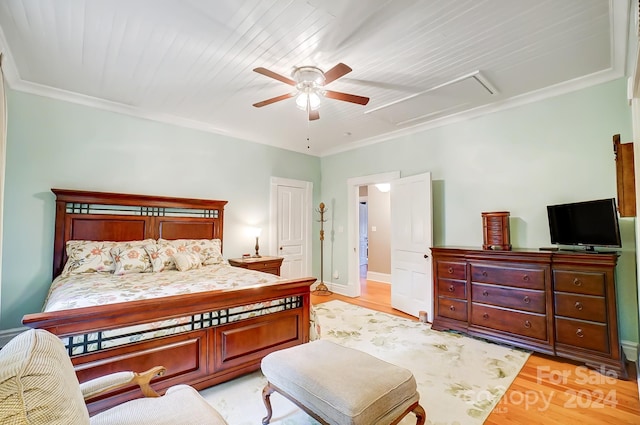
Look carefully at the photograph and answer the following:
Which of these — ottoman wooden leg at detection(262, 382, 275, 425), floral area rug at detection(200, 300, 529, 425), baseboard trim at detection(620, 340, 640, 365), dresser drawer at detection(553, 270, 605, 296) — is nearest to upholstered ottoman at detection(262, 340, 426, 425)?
ottoman wooden leg at detection(262, 382, 275, 425)

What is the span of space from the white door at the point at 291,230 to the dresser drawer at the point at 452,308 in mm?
2773

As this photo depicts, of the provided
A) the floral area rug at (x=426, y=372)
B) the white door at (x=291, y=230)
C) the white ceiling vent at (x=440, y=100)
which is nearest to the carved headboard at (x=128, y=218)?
the white door at (x=291, y=230)

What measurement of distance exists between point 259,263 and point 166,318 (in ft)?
7.78

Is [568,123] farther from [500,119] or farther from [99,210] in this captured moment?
[99,210]

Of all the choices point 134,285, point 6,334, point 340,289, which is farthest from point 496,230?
point 6,334

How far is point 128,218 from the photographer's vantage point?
3.78 meters

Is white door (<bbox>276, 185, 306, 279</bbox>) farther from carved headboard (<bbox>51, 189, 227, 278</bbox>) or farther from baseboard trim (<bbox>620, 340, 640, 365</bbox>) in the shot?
baseboard trim (<bbox>620, 340, 640, 365</bbox>)

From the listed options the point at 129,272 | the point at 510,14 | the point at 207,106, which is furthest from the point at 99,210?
the point at 510,14

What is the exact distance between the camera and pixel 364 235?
863 centimetres

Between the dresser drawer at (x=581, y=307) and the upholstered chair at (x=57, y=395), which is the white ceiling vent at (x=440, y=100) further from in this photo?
the upholstered chair at (x=57, y=395)

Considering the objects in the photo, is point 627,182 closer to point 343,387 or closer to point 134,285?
point 343,387

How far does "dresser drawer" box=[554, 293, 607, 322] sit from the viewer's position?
2.61 m

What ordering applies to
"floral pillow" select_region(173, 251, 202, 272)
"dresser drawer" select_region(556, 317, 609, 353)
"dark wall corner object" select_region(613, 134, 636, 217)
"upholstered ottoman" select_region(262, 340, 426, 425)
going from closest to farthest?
"upholstered ottoman" select_region(262, 340, 426, 425) < "dark wall corner object" select_region(613, 134, 636, 217) < "dresser drawer" select_region(556, 317, 609, 353) < "floral pillow" select_region(173, 251, 202, 272)

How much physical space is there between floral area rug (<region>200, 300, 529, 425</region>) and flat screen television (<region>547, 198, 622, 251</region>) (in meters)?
1.27
